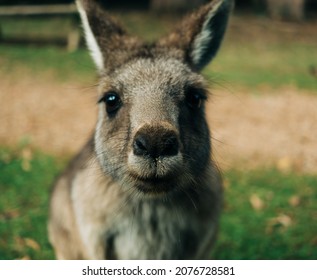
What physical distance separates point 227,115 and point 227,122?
0.37 m

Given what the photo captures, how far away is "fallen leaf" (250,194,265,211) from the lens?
5.53 metres

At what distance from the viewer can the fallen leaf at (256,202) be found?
5.53 metres

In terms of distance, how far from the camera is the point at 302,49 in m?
11.7

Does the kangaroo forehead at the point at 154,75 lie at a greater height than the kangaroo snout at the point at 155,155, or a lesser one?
greater

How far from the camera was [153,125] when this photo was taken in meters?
2.91

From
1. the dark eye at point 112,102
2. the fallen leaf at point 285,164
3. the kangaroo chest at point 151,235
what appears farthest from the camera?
the fallen leaf at point 285,164

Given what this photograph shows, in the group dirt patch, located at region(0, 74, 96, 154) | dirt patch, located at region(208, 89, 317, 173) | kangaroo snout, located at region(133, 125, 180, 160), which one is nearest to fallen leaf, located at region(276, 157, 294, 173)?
dirt patch, located at region(208, 89, 317, 173)

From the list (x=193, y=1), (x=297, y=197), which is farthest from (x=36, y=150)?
(x=193, y=1)

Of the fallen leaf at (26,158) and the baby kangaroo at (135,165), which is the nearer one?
the baby kangaroo at (135,165)

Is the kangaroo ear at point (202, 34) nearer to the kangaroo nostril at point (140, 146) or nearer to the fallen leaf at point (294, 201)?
the kangaroo nostril at point (140, 146)

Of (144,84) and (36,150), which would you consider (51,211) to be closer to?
(144,84)

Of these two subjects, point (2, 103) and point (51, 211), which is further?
point (2, 103)

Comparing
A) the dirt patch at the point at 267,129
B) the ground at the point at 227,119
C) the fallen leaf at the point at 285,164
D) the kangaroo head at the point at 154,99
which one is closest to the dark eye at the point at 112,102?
the kangaroo head at the point at 154,99

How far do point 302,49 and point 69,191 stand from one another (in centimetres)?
894
